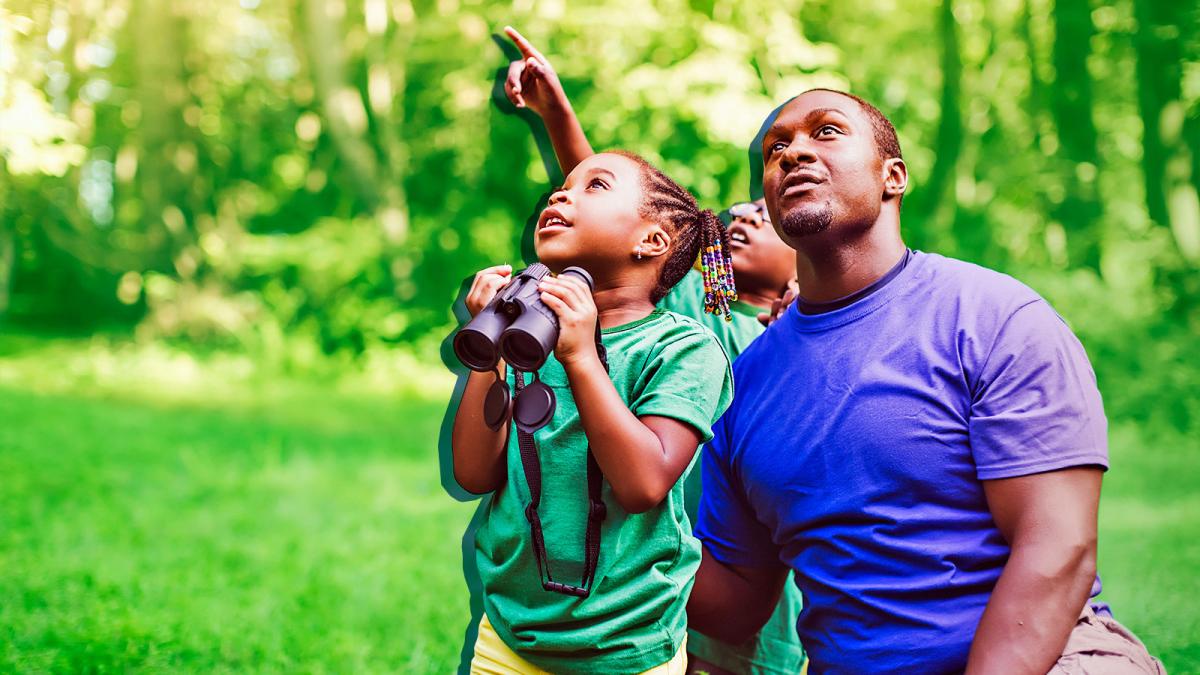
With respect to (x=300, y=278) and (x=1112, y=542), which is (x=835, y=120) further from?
(x=300, y=278)

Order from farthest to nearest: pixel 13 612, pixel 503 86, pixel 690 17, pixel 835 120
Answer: pixel 690 17
pixel 13 612
pixel 503 86
pixel 835 120

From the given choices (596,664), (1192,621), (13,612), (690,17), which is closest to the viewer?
(596,664)

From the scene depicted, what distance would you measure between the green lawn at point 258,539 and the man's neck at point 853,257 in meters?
2.67

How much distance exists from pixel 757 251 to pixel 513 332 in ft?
4.51

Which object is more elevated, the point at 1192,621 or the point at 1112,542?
the point at 1192,621

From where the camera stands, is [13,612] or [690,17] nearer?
[13,612]

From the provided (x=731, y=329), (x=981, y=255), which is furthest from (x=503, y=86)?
(x=981, y=255)

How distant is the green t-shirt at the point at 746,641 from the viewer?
2.70 metres

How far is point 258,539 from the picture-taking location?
6.47m

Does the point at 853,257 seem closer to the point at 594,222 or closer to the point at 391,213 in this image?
the point at 594,222

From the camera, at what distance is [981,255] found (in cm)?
1469

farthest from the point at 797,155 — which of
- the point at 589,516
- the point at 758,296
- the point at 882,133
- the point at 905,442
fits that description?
the point at 758,296

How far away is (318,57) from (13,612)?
38.1ft

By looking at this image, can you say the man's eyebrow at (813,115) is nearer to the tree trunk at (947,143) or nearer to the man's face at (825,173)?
the man's face at (825,173)
